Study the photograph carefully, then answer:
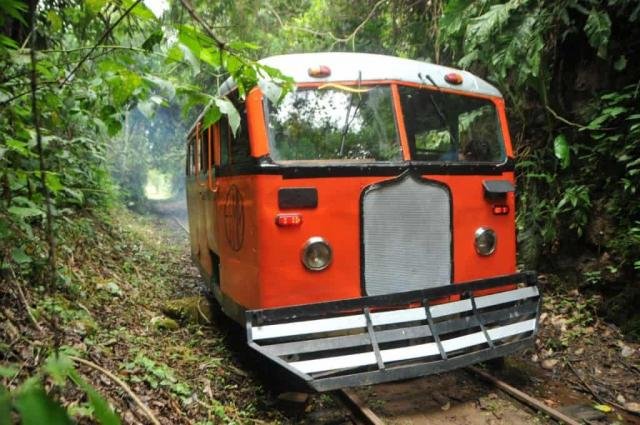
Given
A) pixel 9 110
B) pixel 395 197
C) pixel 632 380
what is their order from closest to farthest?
pixel 9 110
pixel 395 197
pixel 632 380

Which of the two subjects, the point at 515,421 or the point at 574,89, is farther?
the point at 574,89

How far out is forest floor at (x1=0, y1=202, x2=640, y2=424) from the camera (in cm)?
299

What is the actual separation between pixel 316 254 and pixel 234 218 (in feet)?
2.85

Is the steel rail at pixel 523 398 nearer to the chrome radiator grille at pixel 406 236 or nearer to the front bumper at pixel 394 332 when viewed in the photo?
the front bumper at pixel 394 332

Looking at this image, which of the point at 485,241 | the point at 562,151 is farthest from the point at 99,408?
the point at 562,151

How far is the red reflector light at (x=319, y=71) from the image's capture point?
3406 millimetres

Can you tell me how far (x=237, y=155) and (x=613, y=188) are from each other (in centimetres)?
396

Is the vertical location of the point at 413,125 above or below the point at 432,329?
above

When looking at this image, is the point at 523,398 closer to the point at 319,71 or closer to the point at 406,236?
the point at 406,236

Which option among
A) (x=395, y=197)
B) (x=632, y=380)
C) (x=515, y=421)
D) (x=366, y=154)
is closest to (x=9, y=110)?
(x=366, y=154)

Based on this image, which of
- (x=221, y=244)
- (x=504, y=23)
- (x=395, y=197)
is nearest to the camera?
(x=395, y=197)

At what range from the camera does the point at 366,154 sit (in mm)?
3588

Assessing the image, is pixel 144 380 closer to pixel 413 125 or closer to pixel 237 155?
pixel 237 155

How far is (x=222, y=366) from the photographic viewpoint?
162 inches
